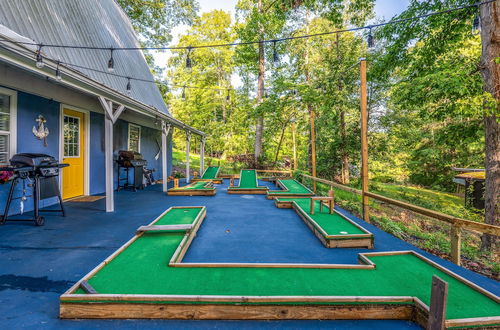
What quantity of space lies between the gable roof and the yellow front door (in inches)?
48.3

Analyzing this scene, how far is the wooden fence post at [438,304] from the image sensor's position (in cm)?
156

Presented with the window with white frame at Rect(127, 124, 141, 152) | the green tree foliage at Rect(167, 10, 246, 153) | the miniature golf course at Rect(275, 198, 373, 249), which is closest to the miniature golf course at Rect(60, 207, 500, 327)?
the miniature golf course at Rect(275, 198, 373, 249)

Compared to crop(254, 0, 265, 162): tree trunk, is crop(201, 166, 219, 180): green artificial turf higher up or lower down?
lower down

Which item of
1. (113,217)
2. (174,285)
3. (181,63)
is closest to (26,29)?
(113,217)

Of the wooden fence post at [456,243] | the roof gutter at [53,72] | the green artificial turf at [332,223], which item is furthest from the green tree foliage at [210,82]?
the wooden fence post at [456,243]

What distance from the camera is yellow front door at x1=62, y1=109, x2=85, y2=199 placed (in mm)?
5917

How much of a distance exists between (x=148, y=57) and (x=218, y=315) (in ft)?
66.3

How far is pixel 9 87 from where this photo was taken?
4.34 meters

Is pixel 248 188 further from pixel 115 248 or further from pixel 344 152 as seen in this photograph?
pixel 344 152

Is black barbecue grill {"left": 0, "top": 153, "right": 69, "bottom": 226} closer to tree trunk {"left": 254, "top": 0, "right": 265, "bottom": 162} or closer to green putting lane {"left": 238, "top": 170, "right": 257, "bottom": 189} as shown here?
green putting lane {"left": 238, "top": 170, "right": 257, "bottom": 189}

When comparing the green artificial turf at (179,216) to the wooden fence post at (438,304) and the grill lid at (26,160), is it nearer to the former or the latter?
the grill lid at (26,160)

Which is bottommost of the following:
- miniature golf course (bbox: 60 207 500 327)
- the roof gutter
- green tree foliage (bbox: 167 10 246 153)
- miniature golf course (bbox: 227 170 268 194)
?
miniature golf course (bbox: 60 207 500 327)

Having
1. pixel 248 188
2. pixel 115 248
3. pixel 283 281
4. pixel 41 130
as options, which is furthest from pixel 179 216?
pixel 248 188

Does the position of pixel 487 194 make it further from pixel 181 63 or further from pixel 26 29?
pixel 181 63
